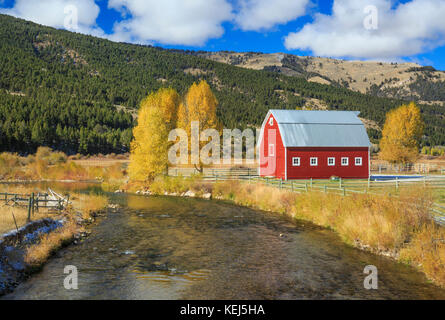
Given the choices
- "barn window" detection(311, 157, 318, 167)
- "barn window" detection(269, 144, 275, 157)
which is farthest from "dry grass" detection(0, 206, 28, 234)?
"barn window" detection(311, 157, 318, 167)

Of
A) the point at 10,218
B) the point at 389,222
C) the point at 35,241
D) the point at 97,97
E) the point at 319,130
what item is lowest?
the point at 35,241

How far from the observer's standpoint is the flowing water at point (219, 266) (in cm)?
1101

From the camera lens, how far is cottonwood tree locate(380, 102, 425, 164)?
50.4m

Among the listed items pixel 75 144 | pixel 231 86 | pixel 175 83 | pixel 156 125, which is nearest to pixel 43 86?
pixel 175 83

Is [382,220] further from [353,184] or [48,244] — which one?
[353,184]

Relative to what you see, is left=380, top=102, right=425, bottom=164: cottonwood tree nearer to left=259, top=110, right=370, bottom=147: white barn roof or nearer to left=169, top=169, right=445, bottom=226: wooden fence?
left=259, top=110, right=370, bottom=147: white barn roof

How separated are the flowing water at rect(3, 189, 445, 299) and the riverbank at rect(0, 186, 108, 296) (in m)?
0.41

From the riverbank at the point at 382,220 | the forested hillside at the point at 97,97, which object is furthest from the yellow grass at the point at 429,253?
the forested hillside at the point at 97,97

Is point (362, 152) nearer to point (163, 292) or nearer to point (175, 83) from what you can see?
point (163, 292)

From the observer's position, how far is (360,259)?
14344 millimetres

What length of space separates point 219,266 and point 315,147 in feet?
82.8

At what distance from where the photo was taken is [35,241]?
15.0 meters

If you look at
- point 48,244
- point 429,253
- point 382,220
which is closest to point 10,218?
point 48,244

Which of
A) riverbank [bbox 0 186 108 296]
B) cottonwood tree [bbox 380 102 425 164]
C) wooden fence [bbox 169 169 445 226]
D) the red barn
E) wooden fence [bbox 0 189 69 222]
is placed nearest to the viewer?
riverbank [bbox 0 186 108 296]
